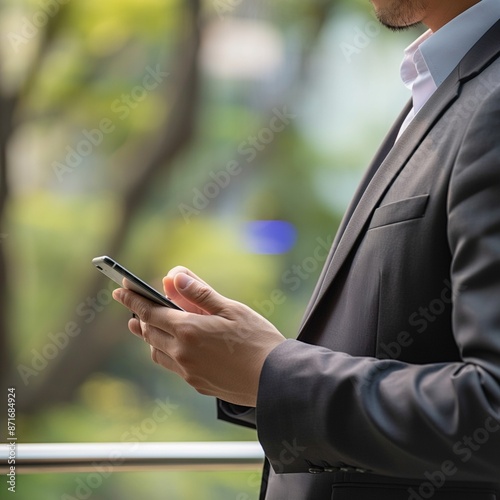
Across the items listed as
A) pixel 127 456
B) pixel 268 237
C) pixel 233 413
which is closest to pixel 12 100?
pixel 268 237

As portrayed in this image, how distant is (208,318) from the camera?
64 cm

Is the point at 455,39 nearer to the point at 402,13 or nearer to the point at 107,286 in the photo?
the point at 402,13

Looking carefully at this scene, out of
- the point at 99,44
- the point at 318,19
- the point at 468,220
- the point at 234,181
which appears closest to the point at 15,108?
the point at 99,44

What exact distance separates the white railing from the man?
0.46 m

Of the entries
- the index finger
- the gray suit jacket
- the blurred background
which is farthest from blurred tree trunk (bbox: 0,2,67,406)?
the gray suit jacket

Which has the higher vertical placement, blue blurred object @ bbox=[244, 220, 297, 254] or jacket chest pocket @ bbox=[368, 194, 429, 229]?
jacket chest pocket @ bbox=[368, 194, 429, 229]

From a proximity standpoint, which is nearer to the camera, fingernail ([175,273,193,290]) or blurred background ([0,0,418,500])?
fingernail ([175,273,193,290])

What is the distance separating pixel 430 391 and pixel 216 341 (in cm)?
19

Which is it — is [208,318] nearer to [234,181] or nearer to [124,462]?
[124,462]

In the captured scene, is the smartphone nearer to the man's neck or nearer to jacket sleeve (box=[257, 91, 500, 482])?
jacket sleeve (box=[257, 91, 500, 482])

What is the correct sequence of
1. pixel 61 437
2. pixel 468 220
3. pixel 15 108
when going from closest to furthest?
pixel 468 220
pixel 15 108
pixel 61 437

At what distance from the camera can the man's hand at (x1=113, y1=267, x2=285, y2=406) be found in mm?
625

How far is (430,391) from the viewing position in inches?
21.5

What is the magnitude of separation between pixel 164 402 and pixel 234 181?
1223 mm
